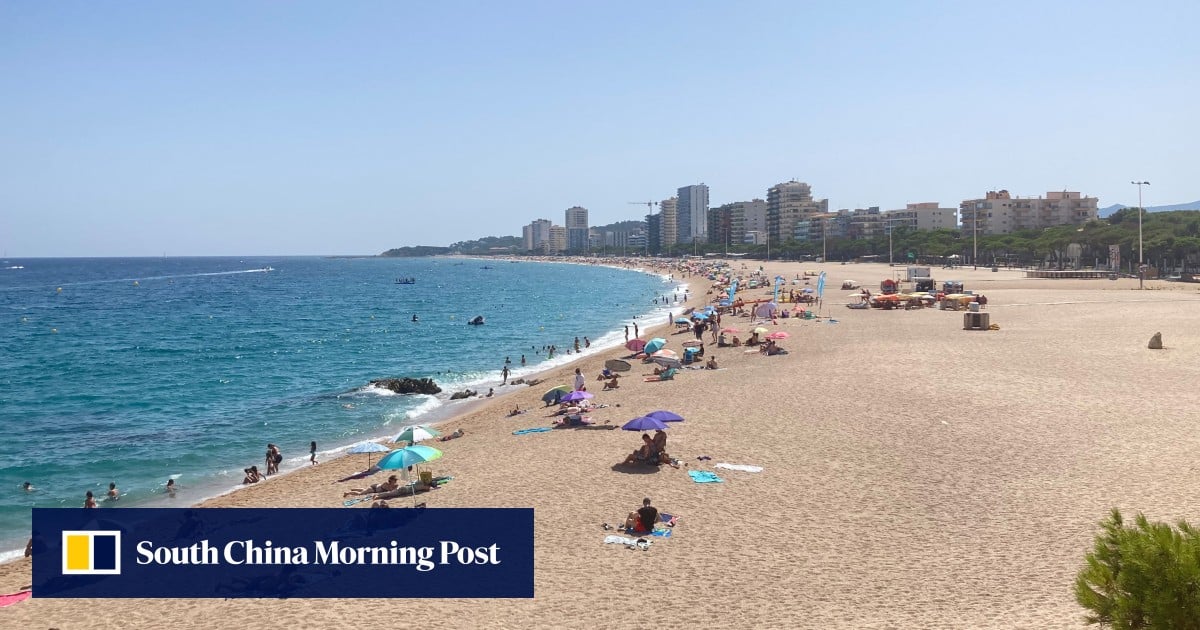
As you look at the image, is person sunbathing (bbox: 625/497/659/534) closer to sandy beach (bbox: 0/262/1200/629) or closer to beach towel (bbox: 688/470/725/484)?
sandy beach (bbox: 0/262/1200/629)

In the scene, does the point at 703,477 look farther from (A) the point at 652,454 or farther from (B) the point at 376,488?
(B) the point at 376,488

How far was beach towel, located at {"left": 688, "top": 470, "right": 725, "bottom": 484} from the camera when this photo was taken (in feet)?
47.9

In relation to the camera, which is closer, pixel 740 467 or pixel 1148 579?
pixel 1148 579

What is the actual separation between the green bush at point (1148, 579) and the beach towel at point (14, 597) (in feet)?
44.1

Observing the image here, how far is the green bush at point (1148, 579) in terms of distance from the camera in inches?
166

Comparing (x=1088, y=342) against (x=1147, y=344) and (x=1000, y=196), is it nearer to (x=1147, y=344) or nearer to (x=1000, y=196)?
(x=1147, y=344)

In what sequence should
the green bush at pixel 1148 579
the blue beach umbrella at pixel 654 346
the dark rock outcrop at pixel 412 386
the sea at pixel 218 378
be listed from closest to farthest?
1. the green bush at pixel 1148 579
2. the sea at pixel 218 378
3. the blue beach umbrella at pixel 654 346
4. the dark rock outcrop at pixel 412 386

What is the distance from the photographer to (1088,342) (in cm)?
2953

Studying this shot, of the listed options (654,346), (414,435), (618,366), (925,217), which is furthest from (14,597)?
(925,217)

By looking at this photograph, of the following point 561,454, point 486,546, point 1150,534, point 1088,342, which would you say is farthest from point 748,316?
point 1150,534

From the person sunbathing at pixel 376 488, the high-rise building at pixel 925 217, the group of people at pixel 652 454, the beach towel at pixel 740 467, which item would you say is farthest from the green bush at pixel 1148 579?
the high-rise building at pixel 925 217

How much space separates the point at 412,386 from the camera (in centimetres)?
3130
